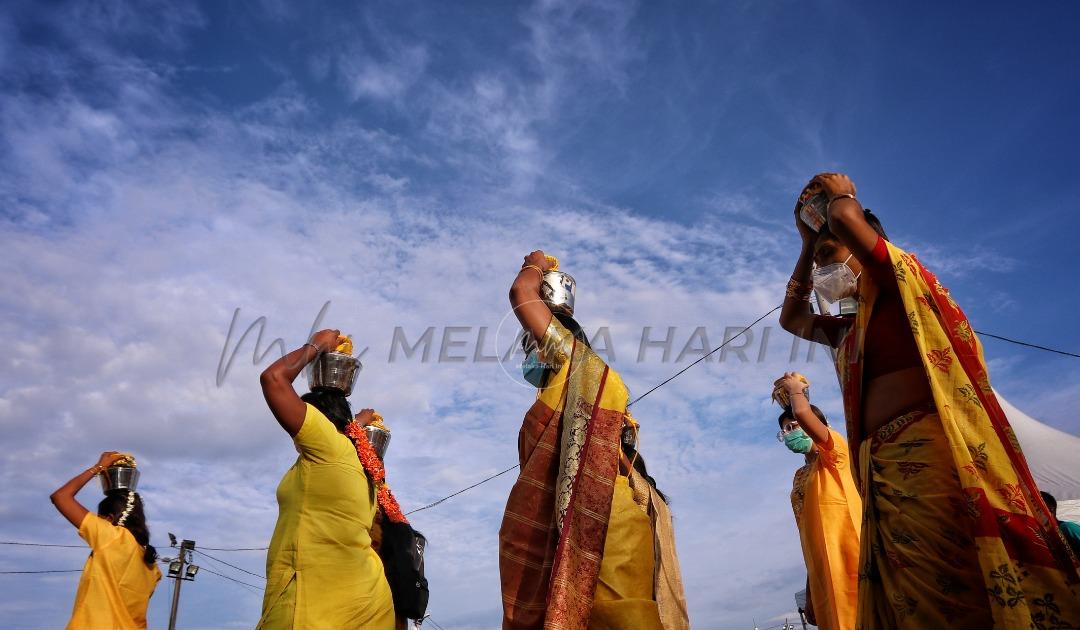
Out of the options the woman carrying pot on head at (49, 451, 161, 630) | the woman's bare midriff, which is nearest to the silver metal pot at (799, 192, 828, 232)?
the woman's bare midriff

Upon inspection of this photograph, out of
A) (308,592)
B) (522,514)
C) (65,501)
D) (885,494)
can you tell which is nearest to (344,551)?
(308,592)

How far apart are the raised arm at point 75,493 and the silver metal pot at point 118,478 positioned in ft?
0.22

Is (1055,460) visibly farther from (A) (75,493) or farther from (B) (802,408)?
(A) (75,493)

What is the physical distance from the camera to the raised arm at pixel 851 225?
2.73 meters

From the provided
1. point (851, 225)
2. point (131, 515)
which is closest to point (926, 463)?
point (851, 225)

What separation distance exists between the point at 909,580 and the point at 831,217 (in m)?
1.32

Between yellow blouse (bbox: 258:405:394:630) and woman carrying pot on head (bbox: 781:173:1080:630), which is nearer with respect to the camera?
woman carrying pot on head (bbox: 781:173:1080:630)

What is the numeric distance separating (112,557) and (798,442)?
223 inches

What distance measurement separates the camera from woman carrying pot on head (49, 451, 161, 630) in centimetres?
542

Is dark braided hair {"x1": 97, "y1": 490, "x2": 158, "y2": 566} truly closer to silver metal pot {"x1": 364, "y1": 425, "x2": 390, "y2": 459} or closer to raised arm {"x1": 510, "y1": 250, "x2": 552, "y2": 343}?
silver metal pot {"x1": 364, "y1": 425, "x2": 390, "y2": 459}

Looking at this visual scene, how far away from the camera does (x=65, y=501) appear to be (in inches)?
239

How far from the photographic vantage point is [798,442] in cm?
622

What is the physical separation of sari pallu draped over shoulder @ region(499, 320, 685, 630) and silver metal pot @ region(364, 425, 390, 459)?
3.22 m

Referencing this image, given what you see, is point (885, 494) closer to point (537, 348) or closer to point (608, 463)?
point (608, 463)
